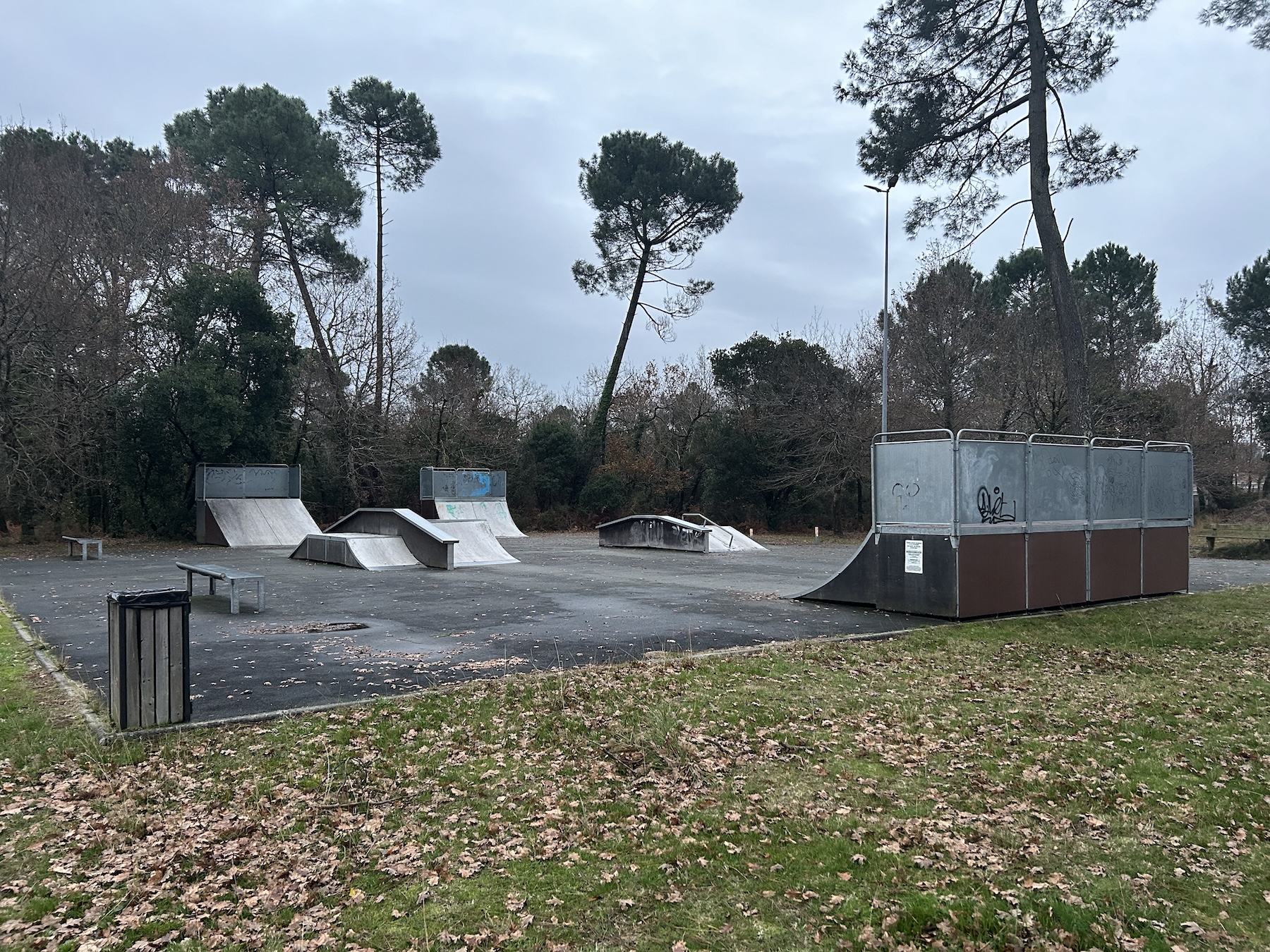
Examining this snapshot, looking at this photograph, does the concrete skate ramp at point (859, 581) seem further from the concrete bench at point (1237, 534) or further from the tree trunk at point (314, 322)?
the tree trunk at point (314, 322)

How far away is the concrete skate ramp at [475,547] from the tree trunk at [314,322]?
38.5 ft

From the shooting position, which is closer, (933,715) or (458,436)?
(933,715)

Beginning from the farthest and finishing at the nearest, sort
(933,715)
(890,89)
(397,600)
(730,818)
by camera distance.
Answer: (890,89) → (397,600) → (933,715) → (730,818)

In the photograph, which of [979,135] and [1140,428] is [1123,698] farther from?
[1140,428]

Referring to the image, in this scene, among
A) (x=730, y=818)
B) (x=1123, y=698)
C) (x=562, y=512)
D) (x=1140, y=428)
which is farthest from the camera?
(x=562, y=512)

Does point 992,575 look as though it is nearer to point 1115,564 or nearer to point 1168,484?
point 1115,564

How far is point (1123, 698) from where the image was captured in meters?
6.85

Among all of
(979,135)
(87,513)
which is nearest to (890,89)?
(979,135)

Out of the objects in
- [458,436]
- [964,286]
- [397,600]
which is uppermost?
[964,286]

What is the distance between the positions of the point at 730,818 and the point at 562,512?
107 ft

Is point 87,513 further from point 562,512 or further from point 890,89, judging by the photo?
point 890,89

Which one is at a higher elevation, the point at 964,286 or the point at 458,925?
the point at 964,286

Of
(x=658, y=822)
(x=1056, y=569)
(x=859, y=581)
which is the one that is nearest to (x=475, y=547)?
(x=859, y=581)

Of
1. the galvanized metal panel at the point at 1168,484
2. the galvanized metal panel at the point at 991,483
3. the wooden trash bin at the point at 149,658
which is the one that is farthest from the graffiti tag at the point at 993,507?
the wooden trash bin at the point at 149,658
